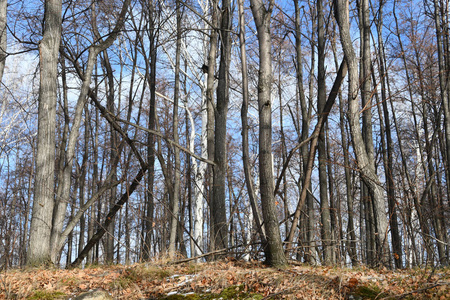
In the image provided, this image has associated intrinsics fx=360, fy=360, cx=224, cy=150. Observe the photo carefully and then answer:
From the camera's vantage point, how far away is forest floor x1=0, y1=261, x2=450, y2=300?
3646mm

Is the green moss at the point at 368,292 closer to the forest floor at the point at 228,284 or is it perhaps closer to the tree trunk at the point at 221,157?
the forest floor at the point at 228,284

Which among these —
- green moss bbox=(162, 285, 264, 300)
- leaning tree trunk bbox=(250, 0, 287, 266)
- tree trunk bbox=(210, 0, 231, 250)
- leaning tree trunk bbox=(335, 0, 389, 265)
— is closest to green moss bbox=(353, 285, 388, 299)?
green moss bbox=(162, 285, 264, 300)

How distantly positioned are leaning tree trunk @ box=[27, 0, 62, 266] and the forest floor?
4.66 feet

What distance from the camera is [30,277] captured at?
4.80 metres

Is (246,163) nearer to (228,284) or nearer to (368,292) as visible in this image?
(228,284)

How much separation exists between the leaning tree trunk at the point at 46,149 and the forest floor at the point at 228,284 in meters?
1.42

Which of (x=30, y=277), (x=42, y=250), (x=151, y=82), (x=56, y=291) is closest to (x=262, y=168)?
(x=56, y=291)

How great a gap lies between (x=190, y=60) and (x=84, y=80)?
306 inches

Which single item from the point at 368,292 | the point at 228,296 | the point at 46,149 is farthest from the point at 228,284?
the point at 46,149

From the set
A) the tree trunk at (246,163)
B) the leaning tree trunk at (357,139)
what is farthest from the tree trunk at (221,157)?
the leaning tree trunk at (357,139)

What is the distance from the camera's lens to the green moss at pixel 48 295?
4.17m

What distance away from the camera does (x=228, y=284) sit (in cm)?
402

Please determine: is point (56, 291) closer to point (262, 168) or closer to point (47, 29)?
point (262, 168)

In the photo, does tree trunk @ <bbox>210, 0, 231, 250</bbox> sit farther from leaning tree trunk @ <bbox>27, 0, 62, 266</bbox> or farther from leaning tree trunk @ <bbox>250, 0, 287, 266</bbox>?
leaning tree trunk @ <bbox>27, 0, 62, 266</bbox>
